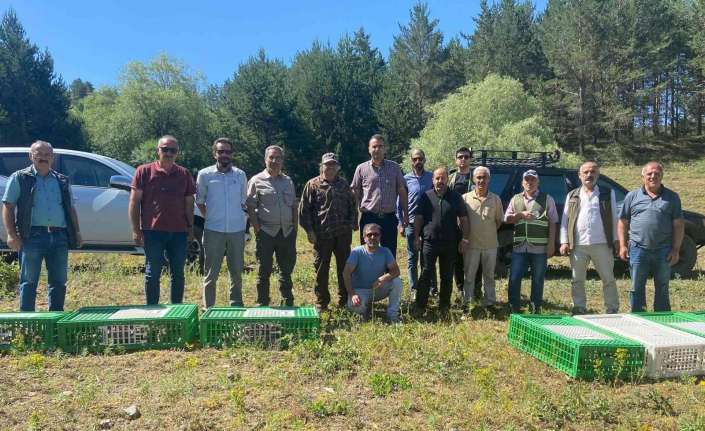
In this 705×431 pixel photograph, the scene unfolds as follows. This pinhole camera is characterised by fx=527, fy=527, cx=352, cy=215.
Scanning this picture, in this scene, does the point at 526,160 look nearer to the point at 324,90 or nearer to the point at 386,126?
the point at 386,126

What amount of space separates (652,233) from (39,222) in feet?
19.1

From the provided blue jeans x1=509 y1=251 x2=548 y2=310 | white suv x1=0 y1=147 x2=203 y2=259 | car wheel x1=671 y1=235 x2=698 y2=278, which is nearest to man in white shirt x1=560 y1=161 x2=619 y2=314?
blue jeans x1=509 y1=251 x2=548 y2=310

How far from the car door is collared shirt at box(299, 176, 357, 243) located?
3.90 m

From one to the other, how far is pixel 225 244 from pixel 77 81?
113 m

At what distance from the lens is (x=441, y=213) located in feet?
18.4

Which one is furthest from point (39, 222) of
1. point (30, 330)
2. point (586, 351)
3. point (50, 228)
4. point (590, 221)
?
point (590, 221)

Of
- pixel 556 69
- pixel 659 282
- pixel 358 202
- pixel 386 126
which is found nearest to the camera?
pixel 659 282

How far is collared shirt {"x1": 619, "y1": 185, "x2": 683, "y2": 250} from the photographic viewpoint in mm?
5098

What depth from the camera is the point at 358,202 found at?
6047mm

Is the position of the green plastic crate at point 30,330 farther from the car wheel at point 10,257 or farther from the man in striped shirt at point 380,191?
the car wheel at point 10,257

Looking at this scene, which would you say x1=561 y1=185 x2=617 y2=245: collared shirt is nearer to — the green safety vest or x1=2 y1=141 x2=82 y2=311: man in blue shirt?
the green safety vest

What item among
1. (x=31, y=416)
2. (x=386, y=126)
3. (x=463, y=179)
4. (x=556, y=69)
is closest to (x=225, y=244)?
(x=31, y=416)

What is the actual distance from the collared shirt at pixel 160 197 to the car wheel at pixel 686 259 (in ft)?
23.6

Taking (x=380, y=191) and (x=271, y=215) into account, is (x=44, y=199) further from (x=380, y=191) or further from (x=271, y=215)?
(x=380, y=191)
